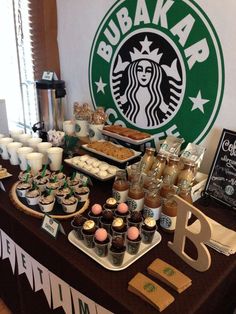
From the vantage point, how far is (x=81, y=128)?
1.67m

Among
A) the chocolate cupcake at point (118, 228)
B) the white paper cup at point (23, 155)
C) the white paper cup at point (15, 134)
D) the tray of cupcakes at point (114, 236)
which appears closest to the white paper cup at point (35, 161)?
the white paper cup at point (23, 155)

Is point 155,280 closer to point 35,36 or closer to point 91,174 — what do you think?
point 91,174

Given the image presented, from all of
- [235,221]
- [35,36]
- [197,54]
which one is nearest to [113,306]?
[235,221]

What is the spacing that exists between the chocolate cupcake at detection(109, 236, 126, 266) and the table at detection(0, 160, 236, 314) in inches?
1.3

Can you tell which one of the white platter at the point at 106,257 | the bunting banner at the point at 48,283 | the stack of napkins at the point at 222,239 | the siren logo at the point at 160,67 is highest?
the siren logo at the point at 160,67

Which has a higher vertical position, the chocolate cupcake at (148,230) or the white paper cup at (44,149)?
the white paper cup at (44,149)

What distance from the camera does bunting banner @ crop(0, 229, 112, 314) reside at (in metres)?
0.90

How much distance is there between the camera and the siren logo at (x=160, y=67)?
1.26 m

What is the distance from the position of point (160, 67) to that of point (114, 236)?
893 millimetres

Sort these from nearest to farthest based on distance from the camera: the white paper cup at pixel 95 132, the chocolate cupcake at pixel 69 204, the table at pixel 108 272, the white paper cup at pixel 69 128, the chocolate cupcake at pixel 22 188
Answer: the table at pixel 108 272 < the chocolate cupcake at pixel 69 204 < the chocolate cupcake at pixel 22 188 < the white paper cup at pixel 95 132 < the white paper cup at pixel 69 128

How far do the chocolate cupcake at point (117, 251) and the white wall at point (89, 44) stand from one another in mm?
705

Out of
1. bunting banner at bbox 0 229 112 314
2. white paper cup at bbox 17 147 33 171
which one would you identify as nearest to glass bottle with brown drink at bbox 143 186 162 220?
bunting banner at bbox 0 229 112 314

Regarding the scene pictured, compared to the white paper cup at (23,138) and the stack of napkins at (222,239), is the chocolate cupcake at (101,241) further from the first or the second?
the white paper cup at (23,138)

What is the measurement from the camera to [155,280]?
807 mm
